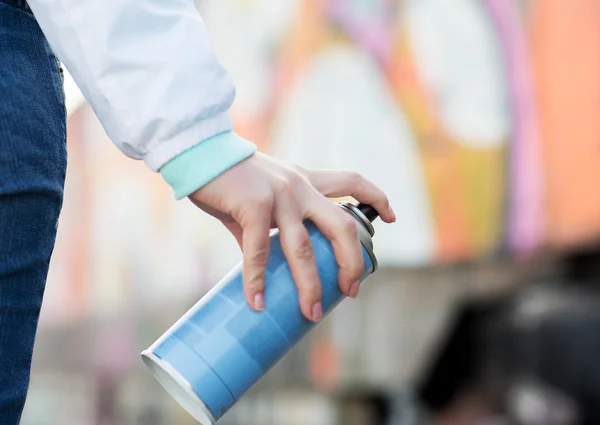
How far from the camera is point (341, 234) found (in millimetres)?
1243

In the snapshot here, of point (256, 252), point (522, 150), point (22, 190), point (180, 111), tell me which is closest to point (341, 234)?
point (256, 252)

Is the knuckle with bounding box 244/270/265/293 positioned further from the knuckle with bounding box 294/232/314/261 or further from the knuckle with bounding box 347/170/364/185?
the knuckle with bounding box 347/170/364/185

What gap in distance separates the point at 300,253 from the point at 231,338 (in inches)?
5.7

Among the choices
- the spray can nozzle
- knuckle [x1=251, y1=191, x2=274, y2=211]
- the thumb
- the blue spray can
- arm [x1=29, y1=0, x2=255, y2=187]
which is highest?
arm [x1=29, y1=0, x2=255, y2=187]

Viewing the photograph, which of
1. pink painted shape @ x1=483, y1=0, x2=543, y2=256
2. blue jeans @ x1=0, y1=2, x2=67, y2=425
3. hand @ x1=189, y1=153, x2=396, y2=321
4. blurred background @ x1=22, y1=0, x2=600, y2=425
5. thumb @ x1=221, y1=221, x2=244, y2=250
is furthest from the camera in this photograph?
pink painted shape @ x1=483, y1=0, x2=543, y2=256

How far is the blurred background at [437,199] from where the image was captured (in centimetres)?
520

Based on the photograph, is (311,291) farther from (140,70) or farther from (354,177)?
(140,70)

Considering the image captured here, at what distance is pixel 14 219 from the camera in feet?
3.52

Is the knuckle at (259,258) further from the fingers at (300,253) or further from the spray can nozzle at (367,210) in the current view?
the spray can nozzle at (367,210)

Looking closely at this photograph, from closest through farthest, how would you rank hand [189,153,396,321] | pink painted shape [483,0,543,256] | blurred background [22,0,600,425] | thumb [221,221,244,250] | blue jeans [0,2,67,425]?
1. blue jeans [0,2,67,425]
2. hand [189,153,396,321]
3. thumb [221,221,244,250]
4. blurred background [22,0,600,425]
5. pink painted shape [483,0,543,256]

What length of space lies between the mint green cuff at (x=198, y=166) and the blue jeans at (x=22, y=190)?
140mm

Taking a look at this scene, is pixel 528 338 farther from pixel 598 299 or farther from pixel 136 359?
pixel 136 359

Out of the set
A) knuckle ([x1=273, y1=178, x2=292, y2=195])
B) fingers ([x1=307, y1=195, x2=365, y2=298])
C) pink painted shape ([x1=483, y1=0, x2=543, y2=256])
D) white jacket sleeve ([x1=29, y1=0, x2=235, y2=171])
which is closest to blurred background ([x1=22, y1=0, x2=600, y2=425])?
pink painted shape ([x1=483, y1=0, x2=543, y2=256])

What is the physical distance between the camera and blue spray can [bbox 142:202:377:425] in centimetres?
120
